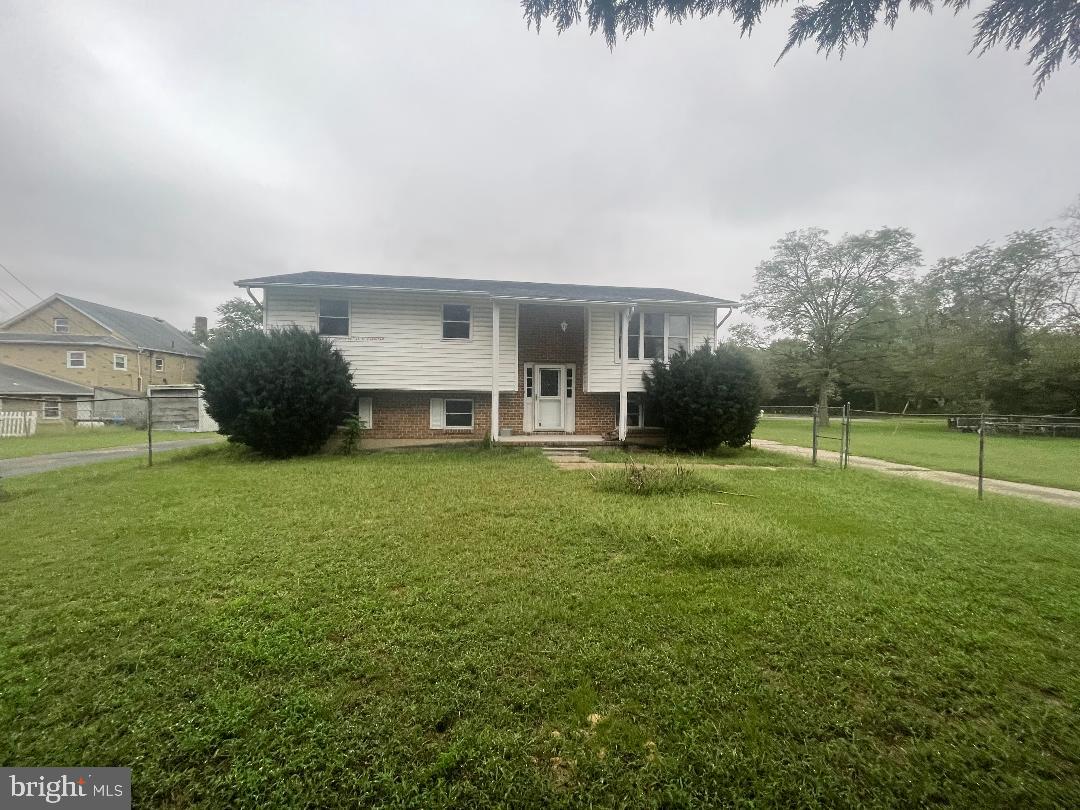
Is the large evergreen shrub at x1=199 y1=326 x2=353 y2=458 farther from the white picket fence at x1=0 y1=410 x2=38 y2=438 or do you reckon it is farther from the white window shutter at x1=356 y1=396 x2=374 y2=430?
the white picket fence at x1=0 y1=410 x2=38 y2=438

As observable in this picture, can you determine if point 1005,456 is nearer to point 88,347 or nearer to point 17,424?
point 17,424

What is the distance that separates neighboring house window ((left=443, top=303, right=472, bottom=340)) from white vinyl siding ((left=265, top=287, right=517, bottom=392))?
5.2 inches

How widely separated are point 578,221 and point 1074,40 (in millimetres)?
17691

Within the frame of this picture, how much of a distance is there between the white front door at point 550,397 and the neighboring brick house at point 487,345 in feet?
0.10

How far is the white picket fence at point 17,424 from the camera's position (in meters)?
16.1

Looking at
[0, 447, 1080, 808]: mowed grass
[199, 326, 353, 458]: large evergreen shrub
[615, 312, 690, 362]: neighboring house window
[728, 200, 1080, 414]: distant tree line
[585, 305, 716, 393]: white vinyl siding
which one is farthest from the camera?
[728, 200, 1080, 414]: distant tree line

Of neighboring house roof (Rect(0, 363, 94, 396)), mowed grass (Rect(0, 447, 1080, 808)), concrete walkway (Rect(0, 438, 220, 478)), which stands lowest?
concrete walkway (Rect(0, 438, 220, 478))

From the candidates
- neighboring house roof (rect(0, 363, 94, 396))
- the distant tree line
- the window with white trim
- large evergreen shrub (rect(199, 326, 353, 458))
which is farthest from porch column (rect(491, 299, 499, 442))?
neighboring house roof (rect(0, 363, 94, 396))

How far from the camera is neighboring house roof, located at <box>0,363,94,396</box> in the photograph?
21.6m

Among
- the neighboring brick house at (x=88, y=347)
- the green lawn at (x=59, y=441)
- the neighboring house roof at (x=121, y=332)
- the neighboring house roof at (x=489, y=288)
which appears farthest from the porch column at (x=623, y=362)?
the neighboring house roof at (x=121, y=332)

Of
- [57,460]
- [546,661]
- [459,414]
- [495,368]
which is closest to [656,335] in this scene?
[495,368]

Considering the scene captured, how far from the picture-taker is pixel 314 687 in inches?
85.0

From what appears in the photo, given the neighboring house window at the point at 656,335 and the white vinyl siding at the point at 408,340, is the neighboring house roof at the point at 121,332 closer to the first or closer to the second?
the white vinyl siding at the point at 408,340

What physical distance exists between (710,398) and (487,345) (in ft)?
20.2
